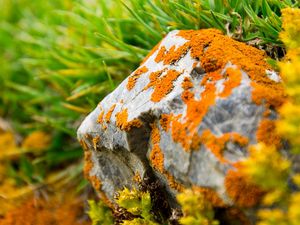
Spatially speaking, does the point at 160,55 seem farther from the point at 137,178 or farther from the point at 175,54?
the point at 137,178

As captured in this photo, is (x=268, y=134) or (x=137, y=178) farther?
(x=137, y=178)

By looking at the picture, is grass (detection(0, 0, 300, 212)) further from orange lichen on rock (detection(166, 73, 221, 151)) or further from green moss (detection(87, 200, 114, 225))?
green moss (detection(87, 200, 114, 225))

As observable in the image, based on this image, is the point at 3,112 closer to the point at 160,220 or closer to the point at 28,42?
the point at 28,42

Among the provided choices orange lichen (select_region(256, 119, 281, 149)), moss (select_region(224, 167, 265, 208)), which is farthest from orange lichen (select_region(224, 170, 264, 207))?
orange lichen (select_region(256, 119, 281, 149))

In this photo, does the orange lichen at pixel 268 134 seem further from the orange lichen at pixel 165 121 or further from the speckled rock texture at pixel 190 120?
the orange lichen at pixel 165 121

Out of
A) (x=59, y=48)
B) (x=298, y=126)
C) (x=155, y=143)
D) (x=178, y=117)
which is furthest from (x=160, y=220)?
(x=59, y=48)

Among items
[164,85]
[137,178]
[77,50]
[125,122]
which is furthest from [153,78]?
[77,50]
